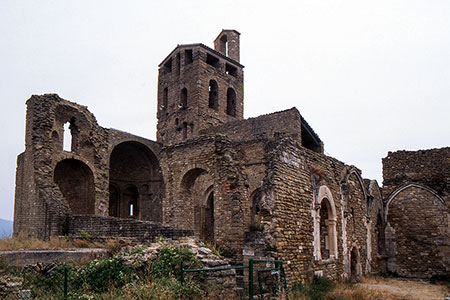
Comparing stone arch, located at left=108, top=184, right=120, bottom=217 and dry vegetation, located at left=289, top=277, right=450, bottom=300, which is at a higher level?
stone arch, located at left=108, top=184, right=120, bottom=217

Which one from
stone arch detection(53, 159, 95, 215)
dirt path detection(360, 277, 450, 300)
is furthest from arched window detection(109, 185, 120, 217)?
dirt path detection(360, 277, 450, 300)

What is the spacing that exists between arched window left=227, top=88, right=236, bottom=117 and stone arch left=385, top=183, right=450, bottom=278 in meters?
13.7

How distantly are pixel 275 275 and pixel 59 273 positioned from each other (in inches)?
161

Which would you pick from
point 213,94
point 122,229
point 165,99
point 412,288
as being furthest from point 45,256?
point 165,99

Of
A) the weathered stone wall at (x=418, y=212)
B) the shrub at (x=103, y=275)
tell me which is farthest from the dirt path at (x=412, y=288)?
the shrub at (x=103, y=275)

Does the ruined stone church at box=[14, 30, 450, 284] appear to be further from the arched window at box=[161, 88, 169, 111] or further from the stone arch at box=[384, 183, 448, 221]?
the arched window at box=[161, 88, 169, 111]

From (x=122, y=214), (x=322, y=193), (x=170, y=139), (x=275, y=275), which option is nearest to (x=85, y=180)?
(x=122, y=214)

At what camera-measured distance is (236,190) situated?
1146 centimetres

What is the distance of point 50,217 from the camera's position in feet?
47.9

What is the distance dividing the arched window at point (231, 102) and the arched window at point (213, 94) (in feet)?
4.74

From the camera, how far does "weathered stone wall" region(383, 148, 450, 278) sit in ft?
54.1

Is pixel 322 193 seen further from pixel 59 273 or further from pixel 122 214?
pixel 122 214

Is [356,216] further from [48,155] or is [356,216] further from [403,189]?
[48,155]

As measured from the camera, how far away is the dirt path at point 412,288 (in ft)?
36.4
